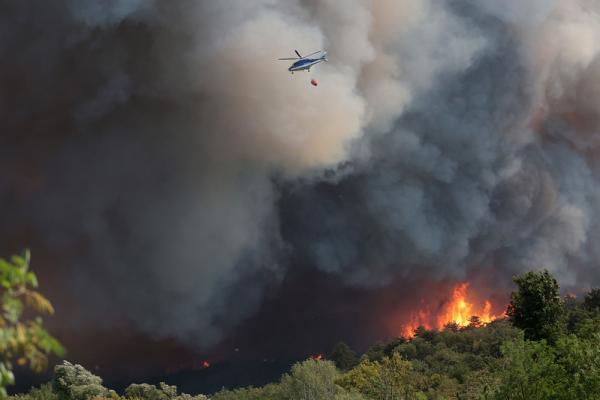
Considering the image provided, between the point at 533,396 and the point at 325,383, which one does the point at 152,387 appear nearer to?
the point at 325,383

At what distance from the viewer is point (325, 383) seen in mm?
115688

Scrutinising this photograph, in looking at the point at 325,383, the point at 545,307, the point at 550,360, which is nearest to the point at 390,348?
the point at 325,383

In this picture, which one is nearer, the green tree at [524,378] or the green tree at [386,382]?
the green tree at [524,378]

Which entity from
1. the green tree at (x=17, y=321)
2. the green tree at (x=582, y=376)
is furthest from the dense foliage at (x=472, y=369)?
the green tree at (x=17, y=321)

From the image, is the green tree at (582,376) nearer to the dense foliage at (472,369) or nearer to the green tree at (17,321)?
the dense foliage at (472,369)

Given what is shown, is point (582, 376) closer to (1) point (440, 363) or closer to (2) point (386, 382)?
(2) point (386, 382)

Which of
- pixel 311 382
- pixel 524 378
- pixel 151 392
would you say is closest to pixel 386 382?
pixel 524 378

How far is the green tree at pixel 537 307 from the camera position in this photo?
277 ft

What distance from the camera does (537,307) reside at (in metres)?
85.1

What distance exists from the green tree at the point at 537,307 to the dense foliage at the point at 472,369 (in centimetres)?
13

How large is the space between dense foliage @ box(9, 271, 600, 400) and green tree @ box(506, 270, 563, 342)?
127mm

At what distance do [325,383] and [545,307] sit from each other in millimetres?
46229

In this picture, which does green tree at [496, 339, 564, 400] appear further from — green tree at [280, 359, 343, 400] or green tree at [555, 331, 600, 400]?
green tree at [280, 359, 343, 400]

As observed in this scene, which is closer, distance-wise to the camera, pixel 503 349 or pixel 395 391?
pixel 503 349
